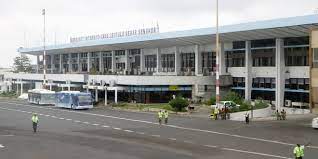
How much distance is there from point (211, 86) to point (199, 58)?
599 cm

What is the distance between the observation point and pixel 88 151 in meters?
30.1

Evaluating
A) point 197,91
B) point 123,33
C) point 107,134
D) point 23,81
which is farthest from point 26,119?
point 23,81

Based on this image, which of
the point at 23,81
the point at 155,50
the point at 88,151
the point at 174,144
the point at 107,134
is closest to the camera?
the point at 88,151

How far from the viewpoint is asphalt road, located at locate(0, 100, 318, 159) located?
29.4 meters

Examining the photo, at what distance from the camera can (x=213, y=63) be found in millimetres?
83688

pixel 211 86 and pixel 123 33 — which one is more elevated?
pixel 123 33

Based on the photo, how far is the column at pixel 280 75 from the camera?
6838cm

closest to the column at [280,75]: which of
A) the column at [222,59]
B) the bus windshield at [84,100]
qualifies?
the column at [222,59]

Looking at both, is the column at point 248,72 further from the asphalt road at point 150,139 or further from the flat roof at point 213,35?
the asphalt road at point 150,139

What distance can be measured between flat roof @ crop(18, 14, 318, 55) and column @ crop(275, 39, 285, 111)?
2.35 metres

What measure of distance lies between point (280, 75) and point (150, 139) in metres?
37.6

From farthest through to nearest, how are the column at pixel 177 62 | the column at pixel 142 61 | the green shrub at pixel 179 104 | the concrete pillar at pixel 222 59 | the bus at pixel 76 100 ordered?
the column at pixel 142 61
the column at pixel 177 62
the concrete pillar at pixel 222 59
the bus at pixel 76 100
the green shrub at pixel 179 104

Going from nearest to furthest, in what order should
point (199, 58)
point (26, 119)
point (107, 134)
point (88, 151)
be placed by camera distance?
point (88, 151) < point (107, 134) < point (26, 119) < point (199, 58)

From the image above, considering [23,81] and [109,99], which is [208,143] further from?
[23,81]
